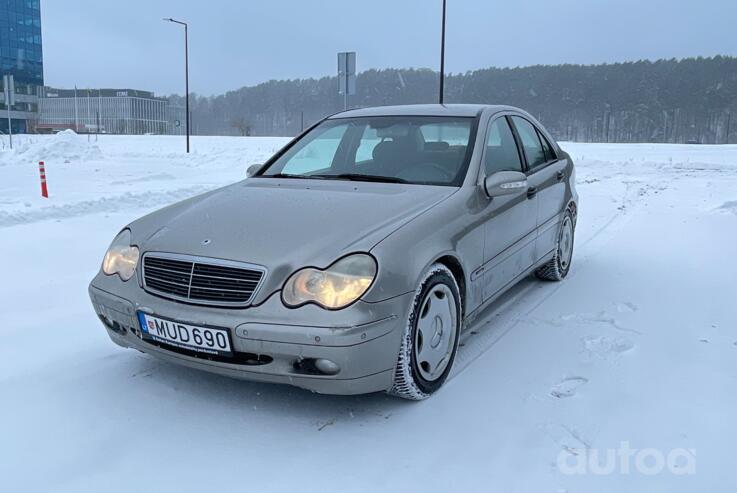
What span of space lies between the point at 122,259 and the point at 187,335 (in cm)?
71

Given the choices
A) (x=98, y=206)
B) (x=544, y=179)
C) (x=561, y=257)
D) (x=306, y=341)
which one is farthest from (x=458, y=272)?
(x=98, y=206)

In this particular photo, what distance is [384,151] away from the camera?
13.6ft

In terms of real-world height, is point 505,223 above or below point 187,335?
above

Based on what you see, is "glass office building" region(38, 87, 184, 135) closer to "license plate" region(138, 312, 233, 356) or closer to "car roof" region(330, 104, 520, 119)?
"car roof" region(330, 104, 520, 119)

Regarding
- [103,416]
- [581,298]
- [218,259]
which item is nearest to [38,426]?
[103,416]

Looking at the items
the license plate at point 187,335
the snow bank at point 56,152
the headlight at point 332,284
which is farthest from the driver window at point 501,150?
the snow bank at point 56,152

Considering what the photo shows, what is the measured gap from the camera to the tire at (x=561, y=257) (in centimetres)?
521

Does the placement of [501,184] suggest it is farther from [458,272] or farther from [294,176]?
[294,176]

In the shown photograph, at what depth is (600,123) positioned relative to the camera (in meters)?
88.8

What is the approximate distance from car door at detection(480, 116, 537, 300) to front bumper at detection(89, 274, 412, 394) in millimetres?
1107

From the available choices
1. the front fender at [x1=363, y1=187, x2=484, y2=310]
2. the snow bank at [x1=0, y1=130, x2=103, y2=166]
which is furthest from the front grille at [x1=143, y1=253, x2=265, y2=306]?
the snow bank at [x1=0, y1=130, x2=103, y2=166]

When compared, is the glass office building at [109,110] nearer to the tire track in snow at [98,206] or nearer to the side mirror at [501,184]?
the tire track in snow at [98,206]

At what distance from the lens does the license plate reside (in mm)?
2668

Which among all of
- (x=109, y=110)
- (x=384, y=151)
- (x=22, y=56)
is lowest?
(x=384, y=151)
